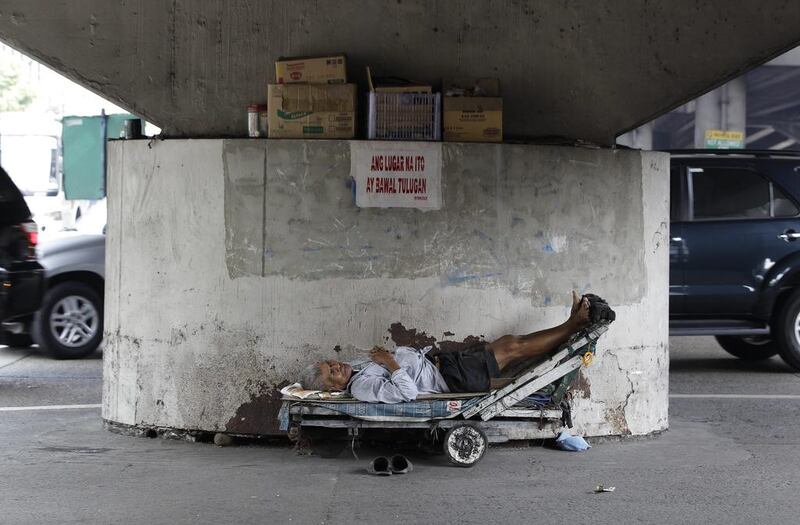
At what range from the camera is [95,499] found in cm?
617

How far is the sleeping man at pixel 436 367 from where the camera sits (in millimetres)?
6875

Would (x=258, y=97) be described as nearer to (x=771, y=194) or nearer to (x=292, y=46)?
(x=292, y=46)

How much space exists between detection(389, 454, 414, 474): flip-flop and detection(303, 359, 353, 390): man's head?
0.58m

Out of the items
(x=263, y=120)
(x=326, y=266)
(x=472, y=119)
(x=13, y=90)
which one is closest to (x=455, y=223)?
(x=472, y=119)

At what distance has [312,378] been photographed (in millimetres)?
7117

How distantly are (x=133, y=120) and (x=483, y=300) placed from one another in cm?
296

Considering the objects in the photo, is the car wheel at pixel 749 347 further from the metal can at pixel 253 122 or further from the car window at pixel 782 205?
the metal can at pixel 253 122

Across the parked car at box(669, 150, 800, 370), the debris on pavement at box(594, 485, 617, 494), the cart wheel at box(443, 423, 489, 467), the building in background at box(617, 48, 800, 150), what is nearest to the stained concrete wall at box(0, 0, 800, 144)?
the cart wheel at box(443, 423, 489, 467)

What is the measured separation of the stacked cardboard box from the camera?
761 centimetres

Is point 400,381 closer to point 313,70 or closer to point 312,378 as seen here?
point 312,378

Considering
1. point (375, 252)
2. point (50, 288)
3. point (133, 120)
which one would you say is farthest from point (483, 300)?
point (50, 288)

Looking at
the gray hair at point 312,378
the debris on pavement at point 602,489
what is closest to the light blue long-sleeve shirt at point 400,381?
the gray hair at point 312,378

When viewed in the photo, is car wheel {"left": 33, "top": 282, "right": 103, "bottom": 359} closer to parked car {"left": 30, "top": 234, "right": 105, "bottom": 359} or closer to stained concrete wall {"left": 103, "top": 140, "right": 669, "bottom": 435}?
parked car {"left": 30, "top": 234, "right": 105, "bottom": 359}

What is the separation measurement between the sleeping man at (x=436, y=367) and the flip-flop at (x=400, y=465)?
0.39 meters
